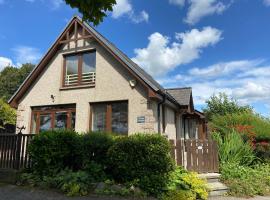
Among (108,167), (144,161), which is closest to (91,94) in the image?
(108,167)

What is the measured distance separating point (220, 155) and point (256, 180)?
1.69 metres

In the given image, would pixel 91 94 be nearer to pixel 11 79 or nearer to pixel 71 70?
pixel 71 70

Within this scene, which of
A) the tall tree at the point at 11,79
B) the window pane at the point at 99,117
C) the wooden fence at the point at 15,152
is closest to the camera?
the wooden fence at the point at 15,152

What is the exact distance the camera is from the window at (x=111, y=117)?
13.5m

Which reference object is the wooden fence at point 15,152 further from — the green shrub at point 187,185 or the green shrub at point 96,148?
the green shrub at point 187,185

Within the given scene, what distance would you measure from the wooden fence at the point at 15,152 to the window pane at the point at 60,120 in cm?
469

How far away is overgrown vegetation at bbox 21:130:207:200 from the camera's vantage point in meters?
8.09

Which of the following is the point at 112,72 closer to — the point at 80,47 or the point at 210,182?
the point at 80,47

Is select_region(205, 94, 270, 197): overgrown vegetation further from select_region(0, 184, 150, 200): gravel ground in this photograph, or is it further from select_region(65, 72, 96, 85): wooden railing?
select_region(65, 72, 96, 85): wooden railing

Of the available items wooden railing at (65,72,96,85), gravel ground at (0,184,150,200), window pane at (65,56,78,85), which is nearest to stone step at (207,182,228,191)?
gravel ground at (0,184,150,200)

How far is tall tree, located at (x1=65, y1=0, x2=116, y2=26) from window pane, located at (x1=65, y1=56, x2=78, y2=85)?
9557mm

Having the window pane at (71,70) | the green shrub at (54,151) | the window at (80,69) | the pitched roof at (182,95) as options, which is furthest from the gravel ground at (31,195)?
the pitched roof at (182,95)

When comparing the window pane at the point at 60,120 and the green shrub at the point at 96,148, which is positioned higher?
the window pane at the point at 60,120

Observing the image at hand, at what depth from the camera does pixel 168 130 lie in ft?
48.8
